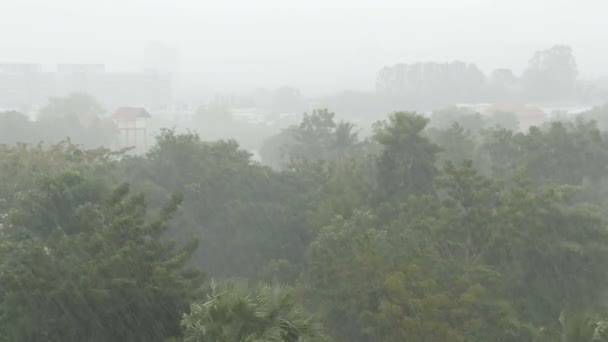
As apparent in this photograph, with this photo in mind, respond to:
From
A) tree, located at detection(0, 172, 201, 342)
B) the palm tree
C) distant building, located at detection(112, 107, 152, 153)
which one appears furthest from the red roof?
the palm tree

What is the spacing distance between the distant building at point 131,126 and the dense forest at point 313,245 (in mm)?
52268

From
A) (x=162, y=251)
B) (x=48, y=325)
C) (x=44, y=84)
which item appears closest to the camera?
(x=48, y=325)

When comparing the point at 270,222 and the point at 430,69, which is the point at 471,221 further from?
the point at 430,69

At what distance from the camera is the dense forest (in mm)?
12969

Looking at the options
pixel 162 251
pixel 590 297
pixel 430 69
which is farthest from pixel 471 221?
pixel 430 69

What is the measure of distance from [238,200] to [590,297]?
44.7 feet

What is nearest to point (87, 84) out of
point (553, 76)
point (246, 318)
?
point (553, 76)

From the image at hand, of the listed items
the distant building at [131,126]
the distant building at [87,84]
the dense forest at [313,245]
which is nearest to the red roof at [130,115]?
the distant building at [131,126]

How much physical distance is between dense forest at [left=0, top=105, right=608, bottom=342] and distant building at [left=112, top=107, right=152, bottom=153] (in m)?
52.3

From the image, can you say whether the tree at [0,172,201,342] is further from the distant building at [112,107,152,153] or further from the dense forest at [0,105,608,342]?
the distant building at [112,107,152,153]

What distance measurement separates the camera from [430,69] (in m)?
106

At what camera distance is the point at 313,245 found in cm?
1902

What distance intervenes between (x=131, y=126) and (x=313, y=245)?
220 feet

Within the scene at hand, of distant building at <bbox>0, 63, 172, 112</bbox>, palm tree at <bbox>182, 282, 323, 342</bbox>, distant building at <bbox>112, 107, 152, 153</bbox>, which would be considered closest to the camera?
palm tree at <bbox>182, 282, 323, 342</bbox>
